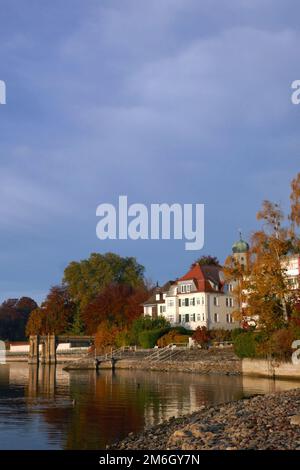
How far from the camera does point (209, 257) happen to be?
108 metres

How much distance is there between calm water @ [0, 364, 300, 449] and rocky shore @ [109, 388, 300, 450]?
1.69 m

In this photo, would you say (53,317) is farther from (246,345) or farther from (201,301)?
(246,345)

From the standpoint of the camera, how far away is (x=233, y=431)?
723 inches

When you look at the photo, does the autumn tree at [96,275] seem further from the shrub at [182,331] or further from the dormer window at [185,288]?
the shrub at [182,331]

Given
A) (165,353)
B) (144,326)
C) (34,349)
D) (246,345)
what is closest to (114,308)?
(34,349)

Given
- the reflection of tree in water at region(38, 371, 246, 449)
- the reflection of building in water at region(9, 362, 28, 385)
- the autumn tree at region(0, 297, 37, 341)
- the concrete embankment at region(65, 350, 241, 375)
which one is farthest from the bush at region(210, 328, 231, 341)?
the autumn tree at region(0, 297, 37, 341)

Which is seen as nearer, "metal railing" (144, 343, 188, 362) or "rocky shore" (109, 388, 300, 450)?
"rocky shore" (109, 388, 300, 450)

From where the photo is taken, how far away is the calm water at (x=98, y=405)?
2247 centimetres

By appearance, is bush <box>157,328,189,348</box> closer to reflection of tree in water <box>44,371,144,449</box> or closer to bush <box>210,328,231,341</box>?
bush <box>210,328,231,341</box>

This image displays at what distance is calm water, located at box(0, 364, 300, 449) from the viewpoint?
2247 cm

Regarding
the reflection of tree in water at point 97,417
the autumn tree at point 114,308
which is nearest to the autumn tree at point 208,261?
the autumn tree at point 114,308
